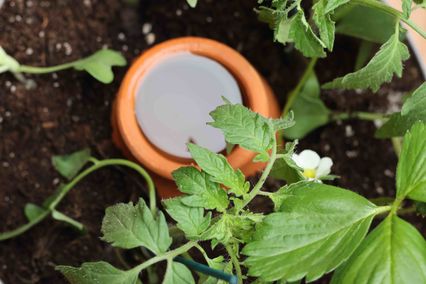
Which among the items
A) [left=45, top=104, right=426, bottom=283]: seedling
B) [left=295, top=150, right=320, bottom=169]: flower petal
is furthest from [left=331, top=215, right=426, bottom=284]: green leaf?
[left=295, top=150, right=320, bottom=169]: flower petal

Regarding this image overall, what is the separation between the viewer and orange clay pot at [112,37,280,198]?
969 millimetres

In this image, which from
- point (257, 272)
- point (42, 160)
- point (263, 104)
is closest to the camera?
point (257, 272)

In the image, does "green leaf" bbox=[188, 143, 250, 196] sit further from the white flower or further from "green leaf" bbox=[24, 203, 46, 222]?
"green leaf" bbox=[24, 203, 46, 222]

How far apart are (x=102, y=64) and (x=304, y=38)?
36cm

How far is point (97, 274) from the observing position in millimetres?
735

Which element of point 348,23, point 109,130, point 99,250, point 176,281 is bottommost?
point 99,250

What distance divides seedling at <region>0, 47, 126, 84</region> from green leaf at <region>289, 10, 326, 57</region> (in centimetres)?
32

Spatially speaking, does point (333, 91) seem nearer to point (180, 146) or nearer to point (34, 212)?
point (180, 146)

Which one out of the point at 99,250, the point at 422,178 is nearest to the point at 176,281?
the point at 422,178

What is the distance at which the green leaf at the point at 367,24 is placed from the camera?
1.01 meters

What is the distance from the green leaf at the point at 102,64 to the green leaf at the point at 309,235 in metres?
0.38

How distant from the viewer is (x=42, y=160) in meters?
1.10

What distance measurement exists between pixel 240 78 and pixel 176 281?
367mm

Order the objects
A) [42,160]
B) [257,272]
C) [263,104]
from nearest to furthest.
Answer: [257,272]
[263,104]
[42,160]
